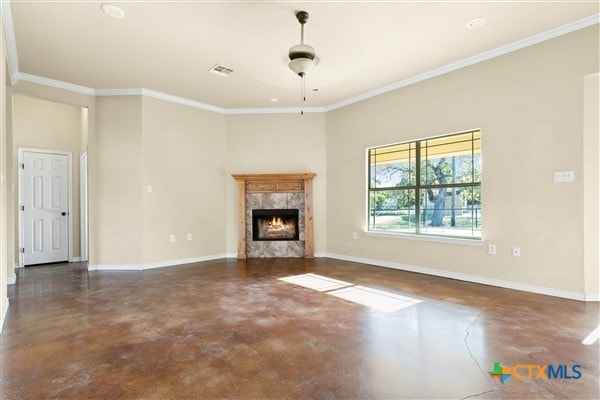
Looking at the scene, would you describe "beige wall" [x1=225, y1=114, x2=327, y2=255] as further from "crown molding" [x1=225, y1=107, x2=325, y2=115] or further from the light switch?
the light switch

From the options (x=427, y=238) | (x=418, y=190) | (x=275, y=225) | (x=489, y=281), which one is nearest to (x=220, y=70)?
(x=275, y=225)

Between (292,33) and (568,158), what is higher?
(292,33)

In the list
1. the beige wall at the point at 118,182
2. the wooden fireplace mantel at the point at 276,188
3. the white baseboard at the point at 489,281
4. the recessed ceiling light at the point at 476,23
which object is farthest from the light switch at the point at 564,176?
the beige wall at the point at 118,182

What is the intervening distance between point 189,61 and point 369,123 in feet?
10.2

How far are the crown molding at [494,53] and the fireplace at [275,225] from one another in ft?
8.72

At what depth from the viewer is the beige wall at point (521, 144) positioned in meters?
3.38

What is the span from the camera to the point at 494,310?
3074 millimetres

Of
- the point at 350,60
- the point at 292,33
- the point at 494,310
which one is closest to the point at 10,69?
the point at 292,33

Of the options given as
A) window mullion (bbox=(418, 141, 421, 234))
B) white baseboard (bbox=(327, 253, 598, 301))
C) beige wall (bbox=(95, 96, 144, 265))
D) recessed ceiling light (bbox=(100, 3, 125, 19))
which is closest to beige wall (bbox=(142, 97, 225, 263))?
beige wall (bbox=(95, 96, 144, 265))

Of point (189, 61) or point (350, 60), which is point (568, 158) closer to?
point (350, 60)

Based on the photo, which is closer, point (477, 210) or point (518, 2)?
point (518, 2)

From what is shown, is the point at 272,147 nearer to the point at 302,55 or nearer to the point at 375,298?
the point at 302,55

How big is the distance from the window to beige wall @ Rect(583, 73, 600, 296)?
3.57 feet

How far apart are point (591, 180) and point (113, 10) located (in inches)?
206
